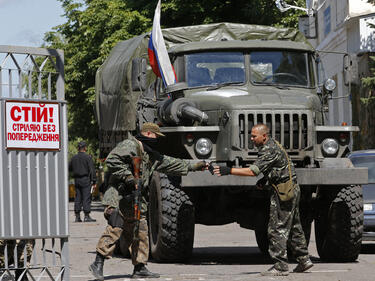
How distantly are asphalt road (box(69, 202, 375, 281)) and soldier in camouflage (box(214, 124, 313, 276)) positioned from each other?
0.27 m

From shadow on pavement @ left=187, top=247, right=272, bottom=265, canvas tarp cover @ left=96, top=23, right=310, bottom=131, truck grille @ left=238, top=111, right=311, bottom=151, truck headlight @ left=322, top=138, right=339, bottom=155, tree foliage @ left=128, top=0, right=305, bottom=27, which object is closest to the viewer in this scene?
truck grille @ left=238, top=111, right=311, bottom=151

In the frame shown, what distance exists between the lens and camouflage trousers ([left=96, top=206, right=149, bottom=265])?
452 inches

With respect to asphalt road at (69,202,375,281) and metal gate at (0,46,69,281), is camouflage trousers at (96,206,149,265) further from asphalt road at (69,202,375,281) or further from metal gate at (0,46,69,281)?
metal gate at (0,46,69,281)

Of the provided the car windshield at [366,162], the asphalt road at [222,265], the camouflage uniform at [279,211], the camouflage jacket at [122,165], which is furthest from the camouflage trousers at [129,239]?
the car windshield at [366,162]

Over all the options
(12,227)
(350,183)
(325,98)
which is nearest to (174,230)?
(350,183)

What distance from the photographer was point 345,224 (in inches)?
533

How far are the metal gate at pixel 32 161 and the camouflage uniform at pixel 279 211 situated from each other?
11.1 ft

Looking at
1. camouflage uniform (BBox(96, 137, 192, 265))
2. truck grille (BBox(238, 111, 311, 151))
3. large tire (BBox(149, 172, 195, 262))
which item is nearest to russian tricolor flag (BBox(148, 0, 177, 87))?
truck grille (BBox(238, 111, 311, 151))

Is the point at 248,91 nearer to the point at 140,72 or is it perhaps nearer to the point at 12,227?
the point at 140,72

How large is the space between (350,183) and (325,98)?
2.36 meters

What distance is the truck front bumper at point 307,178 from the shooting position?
12.6 meters

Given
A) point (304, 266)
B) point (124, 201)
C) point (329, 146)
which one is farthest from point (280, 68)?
point (124, 201)

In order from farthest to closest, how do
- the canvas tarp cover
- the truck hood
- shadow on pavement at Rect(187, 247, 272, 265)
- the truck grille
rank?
1. the canvas tarp cover
2. shadow on pavement at Rect(187, 247, 272, 265)
3. the truck hood
4. the truck grille

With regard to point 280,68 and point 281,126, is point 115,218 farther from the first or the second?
point 280,68
